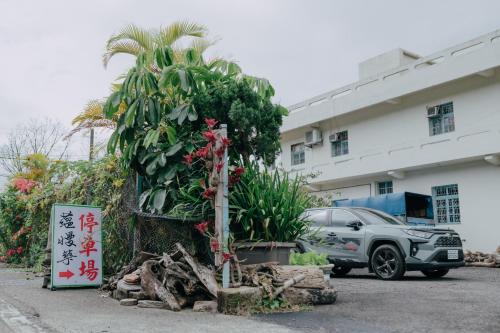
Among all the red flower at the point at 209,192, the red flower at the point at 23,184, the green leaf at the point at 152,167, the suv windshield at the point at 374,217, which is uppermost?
the red flower at the point at 23,184

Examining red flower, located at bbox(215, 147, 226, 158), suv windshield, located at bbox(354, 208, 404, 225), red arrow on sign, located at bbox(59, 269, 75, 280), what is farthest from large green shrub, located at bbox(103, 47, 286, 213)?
suv windshield, located at bbox(354, 208, 404, 225)

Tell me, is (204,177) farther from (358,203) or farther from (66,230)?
(358,203)

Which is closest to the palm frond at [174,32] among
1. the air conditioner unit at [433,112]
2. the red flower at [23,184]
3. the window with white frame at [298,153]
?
the red flower at [23,184]

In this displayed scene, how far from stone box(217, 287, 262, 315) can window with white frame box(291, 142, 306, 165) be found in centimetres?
1972

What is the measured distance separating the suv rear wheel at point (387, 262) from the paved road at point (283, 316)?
2.36 meters

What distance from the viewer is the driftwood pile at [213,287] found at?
6.52 m

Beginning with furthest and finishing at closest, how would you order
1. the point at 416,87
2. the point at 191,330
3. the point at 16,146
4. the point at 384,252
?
the point at 16,146
the point at 416,87
the point at 384,252
the point at 191,330

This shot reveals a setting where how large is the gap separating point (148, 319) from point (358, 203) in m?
13.4

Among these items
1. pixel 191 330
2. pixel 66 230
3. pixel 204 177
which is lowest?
pixel 191 330

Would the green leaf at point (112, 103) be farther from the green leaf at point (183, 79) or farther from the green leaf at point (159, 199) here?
the green leaf at point (159, 199)

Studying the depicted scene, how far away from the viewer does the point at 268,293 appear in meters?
6.79

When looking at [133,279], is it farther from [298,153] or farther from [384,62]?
[298,153]

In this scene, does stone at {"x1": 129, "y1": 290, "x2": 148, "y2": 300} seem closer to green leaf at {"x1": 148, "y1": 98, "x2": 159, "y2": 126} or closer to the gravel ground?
the gravel ground

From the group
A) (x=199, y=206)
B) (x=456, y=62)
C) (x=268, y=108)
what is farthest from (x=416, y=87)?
(x=199, y=206)
